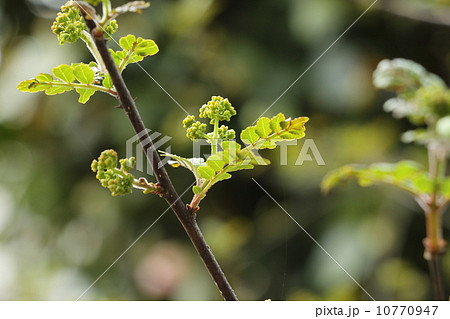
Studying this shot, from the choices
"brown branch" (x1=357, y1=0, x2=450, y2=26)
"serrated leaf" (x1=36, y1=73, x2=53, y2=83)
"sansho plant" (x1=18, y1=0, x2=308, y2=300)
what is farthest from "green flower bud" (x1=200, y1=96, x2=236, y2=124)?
"brown branch" (x1=357, y1=0, x2=450, y2=26)

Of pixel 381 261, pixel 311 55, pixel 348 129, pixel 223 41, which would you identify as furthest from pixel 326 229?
pixel 223 41

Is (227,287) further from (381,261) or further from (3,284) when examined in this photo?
(3,284)

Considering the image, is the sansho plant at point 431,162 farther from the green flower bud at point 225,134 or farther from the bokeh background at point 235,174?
the bokeh background at point 235,174

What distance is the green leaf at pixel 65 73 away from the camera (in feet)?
1.13

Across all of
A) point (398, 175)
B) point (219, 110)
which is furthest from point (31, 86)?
point (398, 175)

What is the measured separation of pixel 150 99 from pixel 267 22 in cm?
46

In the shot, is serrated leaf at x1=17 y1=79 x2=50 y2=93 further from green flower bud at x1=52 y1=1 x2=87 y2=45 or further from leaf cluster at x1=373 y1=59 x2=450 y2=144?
leaf cluster at x1=373 y1=59 x2=450 y2=144

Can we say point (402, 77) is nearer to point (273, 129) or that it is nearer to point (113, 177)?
point (273, 129)

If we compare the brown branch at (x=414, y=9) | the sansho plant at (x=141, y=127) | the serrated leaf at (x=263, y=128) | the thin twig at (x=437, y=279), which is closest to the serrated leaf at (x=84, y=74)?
the sansho plant at (x=141, y=127)

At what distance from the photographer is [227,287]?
27cm

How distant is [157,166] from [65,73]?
11cm

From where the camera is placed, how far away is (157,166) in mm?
281
